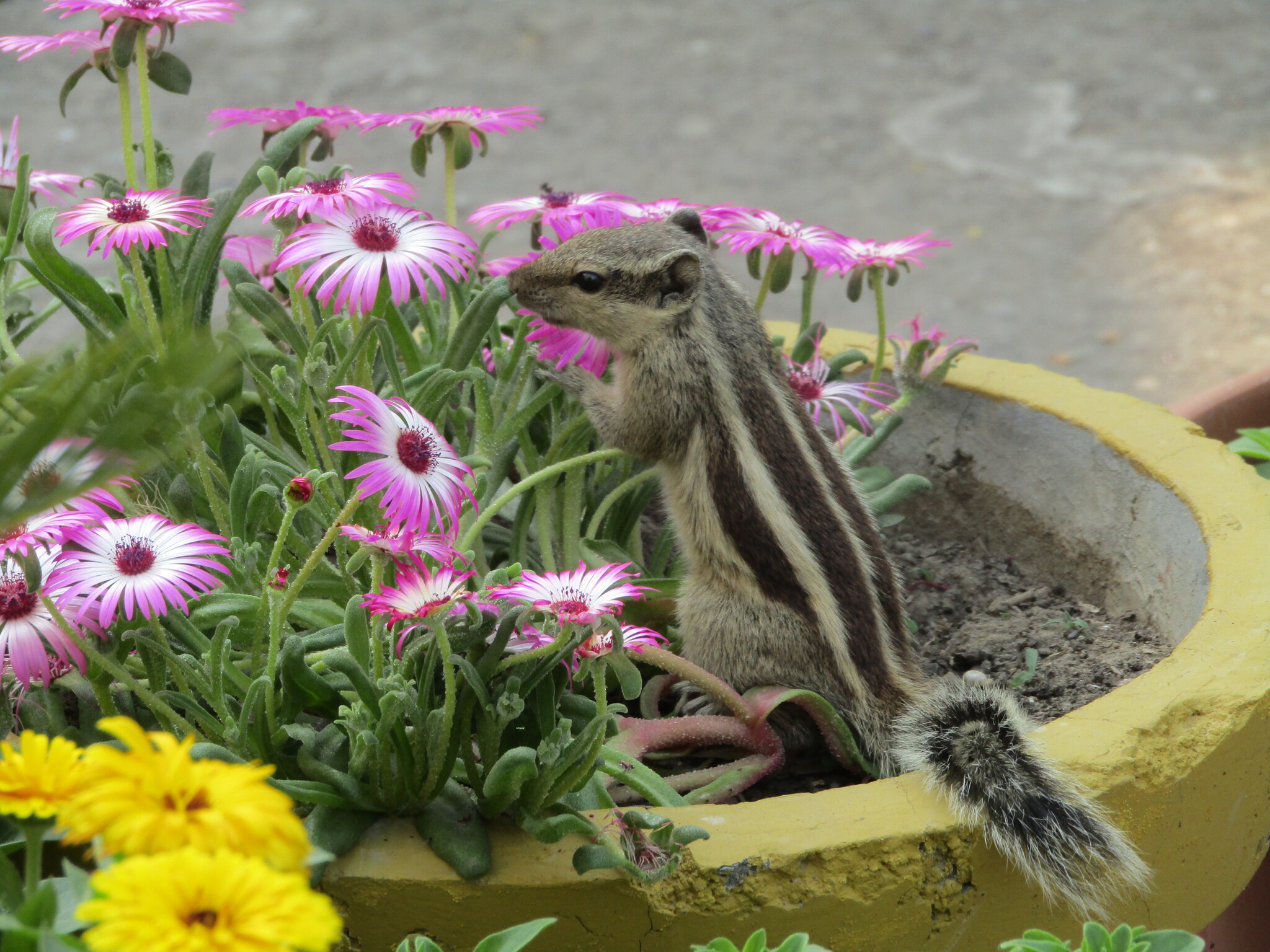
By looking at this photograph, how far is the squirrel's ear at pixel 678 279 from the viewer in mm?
1819

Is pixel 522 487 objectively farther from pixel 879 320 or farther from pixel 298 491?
pixel 879 320

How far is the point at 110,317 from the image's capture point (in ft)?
5.31

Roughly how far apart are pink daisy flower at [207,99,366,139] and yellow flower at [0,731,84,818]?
1.23m

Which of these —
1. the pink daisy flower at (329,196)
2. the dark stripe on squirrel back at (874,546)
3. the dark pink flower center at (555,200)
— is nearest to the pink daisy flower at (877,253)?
the dark stripe on squirrel back at (874,546)

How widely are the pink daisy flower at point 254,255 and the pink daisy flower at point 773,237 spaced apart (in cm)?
66

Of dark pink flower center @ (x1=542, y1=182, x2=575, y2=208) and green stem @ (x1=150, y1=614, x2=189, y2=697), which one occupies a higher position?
dark pink flower center @ (x1=542, y1=182, x2=575, y2=208)

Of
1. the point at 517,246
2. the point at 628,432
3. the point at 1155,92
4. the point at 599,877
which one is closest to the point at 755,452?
the point at 628,432

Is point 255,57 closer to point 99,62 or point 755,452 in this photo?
point 99,62

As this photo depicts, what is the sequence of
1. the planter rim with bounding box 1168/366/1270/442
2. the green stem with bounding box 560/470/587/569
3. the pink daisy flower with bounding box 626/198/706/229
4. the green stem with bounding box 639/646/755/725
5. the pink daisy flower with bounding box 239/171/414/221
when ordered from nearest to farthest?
the green stem with bounding box 639/646/755/725 < the pink daisy flower with bounding box 239/171/414/221 < the green stem with bounding box 560/470/587/569 < the pink daisy flower with bounding box 626/198/706/229 < the planter rim with bounding box 1168/366/1270/442

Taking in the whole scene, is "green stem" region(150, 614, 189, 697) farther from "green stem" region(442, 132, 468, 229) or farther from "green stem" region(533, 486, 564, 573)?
"green stem" region(442, 132, 468, 229)

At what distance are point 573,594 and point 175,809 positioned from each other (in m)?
0.55

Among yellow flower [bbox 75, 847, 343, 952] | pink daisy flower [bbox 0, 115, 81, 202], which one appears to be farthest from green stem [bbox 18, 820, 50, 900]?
pink daisy flower [bbox 0, 115, 81, 202]

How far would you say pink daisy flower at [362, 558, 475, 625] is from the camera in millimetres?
1095

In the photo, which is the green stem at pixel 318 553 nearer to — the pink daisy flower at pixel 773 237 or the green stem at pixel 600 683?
the green stem at pixel 600 683
